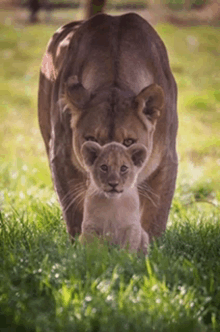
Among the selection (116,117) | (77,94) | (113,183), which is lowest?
(113,183)

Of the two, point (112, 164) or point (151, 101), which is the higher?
point (151, 101)

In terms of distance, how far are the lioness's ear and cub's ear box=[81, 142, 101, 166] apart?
44 centimetres

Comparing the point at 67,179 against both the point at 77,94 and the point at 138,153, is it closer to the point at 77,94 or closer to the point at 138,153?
the point at 77,94

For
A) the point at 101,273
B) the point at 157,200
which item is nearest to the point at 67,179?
the point at 157,200

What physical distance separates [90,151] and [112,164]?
0.16 m

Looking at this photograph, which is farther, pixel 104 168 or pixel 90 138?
pixel 90 138

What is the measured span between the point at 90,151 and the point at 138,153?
0.25 m

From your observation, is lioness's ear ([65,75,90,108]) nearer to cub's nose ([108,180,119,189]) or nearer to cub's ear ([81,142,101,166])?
cub's ear ([81,142,101,166])

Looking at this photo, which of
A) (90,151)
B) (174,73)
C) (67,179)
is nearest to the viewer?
(90,151)

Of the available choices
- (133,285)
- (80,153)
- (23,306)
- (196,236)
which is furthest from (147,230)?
(23,306)

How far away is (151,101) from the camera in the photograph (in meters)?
4.44

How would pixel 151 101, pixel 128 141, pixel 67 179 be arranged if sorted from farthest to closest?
pixel 67 179, pixel 151 101, pixel 128 141

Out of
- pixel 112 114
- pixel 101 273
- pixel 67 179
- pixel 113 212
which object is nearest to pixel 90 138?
pixel 112 114

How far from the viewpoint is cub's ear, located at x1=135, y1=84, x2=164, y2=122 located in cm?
437
